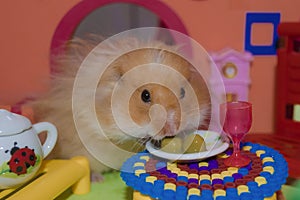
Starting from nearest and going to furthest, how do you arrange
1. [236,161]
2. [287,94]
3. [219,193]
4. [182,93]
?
[219,193] → [236,161] → [182,93] → [287,94]

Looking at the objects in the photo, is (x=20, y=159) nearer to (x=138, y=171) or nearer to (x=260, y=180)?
(x=138, y=171)

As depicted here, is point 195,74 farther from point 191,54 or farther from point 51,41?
point 51,41

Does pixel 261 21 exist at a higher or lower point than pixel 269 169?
higher

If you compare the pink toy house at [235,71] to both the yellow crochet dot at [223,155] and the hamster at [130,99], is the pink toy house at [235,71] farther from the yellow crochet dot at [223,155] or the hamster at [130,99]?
the yellow crochet dot at [223,155]

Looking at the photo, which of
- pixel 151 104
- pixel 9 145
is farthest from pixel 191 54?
pixel 9 145

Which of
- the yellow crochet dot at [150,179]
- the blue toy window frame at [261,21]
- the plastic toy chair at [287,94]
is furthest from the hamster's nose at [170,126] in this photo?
the blue toy window frame at [261,21]

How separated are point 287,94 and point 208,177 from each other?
1.84 feet

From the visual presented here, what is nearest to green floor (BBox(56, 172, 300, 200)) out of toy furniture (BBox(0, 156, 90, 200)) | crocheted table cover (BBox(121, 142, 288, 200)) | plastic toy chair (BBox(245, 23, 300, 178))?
toy furniture (BBox(0, 156, 90, 200))

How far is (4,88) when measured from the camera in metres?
1.28

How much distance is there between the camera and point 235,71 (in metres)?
1.28

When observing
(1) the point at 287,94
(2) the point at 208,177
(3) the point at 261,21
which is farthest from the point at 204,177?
(3) the point at 261,21

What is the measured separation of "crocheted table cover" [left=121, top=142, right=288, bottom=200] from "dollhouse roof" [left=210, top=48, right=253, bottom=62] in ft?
1.49

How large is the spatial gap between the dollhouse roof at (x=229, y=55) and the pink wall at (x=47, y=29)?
Result: 23mm

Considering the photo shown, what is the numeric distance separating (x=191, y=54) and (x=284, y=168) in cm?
56
